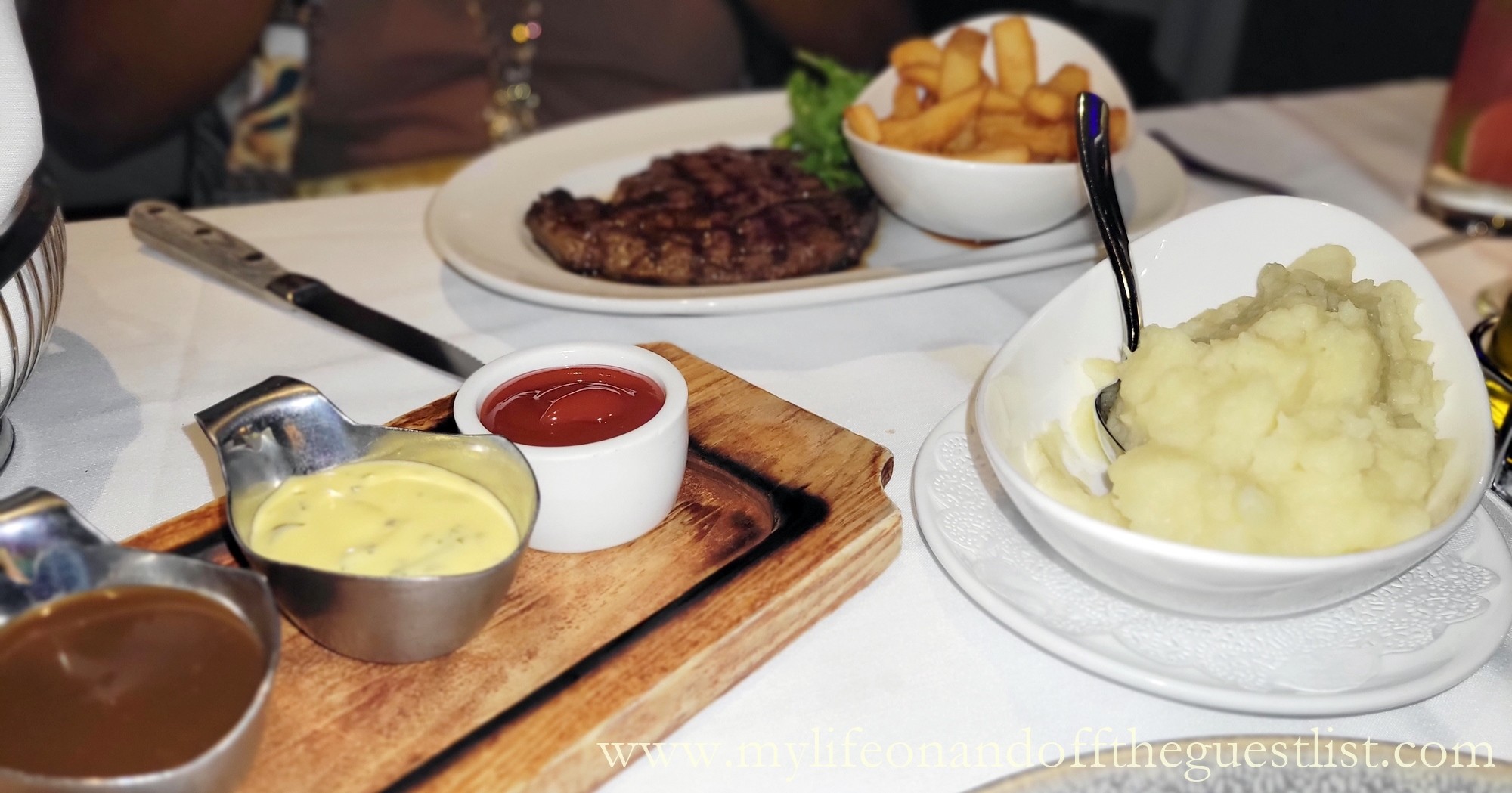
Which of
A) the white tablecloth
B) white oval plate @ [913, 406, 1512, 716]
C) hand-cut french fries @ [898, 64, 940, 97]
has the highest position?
Result: hand-cut french fries @ [898, 64, 940, 97]

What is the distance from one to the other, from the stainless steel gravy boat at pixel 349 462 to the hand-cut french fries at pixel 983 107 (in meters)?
1.37

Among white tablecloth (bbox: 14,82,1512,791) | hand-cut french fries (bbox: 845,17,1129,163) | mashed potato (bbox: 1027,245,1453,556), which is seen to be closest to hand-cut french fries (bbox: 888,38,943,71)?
hand-cut french fries (bbox: 845,17,1129,163)

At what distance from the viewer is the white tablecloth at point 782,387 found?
3.97 feet

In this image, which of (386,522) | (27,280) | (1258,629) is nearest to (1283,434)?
(1258,629)

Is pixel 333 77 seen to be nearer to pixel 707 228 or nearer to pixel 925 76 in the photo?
pixel 707 228

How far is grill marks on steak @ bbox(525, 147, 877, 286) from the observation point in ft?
7.09

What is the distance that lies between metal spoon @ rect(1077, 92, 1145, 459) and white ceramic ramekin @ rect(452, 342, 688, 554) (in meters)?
0.62

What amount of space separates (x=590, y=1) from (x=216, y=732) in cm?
335

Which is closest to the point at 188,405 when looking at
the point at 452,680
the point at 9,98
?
the point at 9,98

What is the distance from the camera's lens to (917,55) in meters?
2.47

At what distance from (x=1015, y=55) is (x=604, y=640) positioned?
178cm

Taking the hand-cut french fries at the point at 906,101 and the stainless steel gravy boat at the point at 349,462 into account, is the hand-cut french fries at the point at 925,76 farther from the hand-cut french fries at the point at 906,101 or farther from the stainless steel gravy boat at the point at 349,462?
the stainless steel gravy boat at the point at 349,462

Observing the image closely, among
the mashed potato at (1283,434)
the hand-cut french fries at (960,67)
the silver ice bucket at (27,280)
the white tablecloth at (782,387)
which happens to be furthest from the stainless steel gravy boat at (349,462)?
the hand-cut french fries at (960,67)

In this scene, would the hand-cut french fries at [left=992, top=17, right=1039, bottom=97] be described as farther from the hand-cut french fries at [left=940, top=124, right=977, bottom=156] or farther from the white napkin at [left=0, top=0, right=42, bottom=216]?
the white napkin at [left=0, top=0, right=42, bottom=216]
